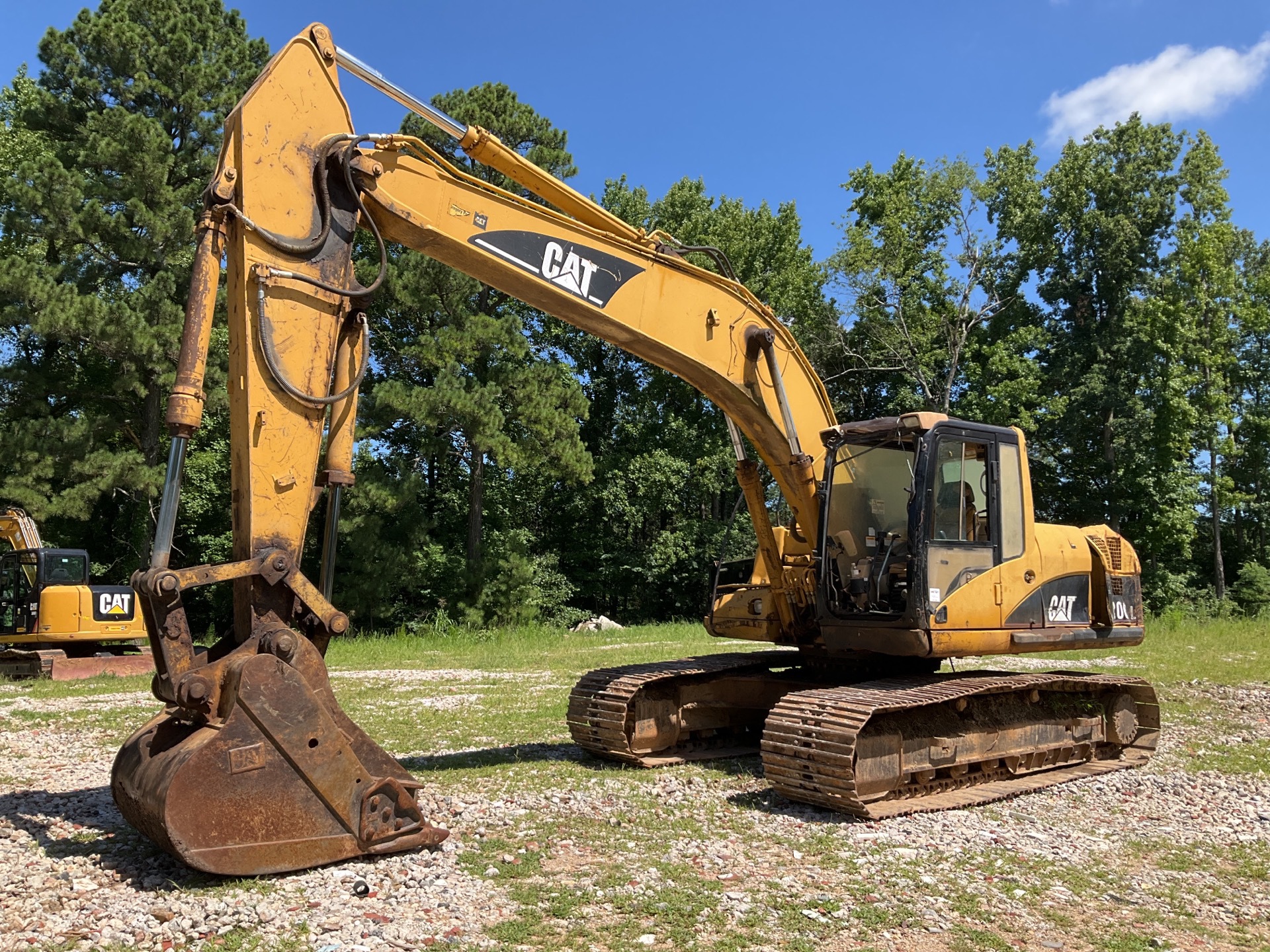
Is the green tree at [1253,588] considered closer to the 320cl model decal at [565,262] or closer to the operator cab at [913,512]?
the operator cab at [913,512]

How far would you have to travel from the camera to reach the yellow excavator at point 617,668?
5.34 meters

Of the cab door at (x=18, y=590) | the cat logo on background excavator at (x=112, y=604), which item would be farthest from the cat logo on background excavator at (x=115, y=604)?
the cab door at (x=18, y=590)

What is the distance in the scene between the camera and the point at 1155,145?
33.8 metres

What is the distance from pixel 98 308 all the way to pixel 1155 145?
32469mm

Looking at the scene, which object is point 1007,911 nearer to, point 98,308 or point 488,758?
point 488,758

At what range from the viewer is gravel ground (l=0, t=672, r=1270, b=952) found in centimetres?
477

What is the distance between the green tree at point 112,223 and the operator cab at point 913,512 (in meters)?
19.2

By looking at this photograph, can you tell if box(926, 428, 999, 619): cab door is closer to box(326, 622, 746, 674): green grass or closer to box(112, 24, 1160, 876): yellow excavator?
box(112, 24, 1160, 876): yellow excavator

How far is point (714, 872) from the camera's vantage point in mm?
5703

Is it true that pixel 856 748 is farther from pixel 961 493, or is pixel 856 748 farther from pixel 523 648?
pixel 523 648

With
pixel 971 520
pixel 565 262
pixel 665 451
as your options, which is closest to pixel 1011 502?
pixel 971 520

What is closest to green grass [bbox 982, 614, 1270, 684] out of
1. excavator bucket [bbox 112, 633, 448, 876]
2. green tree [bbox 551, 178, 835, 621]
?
excavator bucket [bbox 112, 633, 448, 876]

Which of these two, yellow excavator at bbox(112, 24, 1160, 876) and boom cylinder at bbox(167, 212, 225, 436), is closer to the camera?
yellow excavator at bbox(112, 24, 1160, 876)

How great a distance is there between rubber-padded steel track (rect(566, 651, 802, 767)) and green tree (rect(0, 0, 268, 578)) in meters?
17.8
